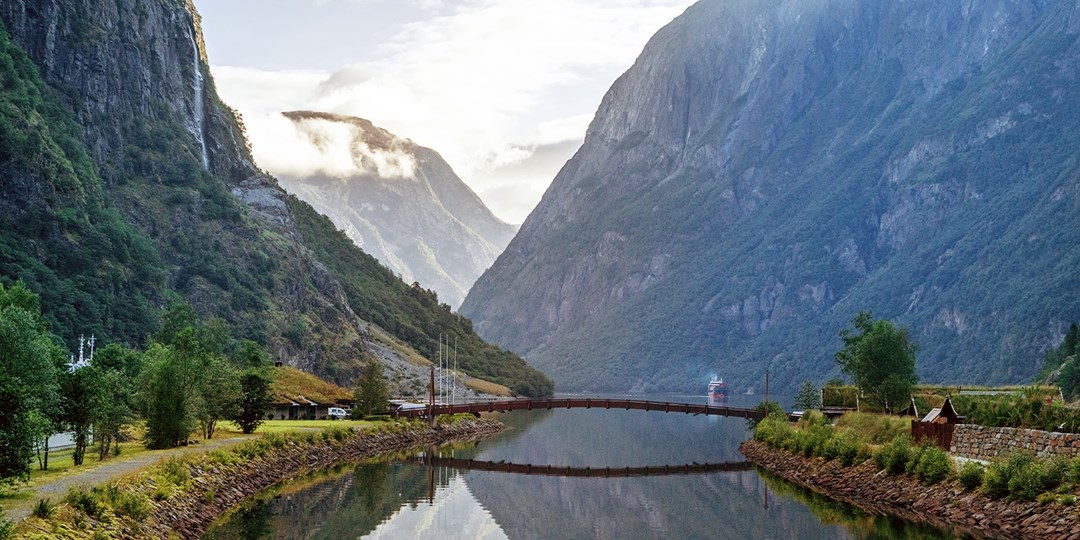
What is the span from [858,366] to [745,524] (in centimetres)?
5138

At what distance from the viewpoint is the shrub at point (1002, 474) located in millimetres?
56219

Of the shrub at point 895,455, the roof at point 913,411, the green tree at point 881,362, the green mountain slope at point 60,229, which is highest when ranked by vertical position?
the green mountain slope at point 60,229

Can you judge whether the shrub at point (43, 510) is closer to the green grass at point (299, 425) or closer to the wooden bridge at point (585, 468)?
the wooden bridge at point (585, 468)

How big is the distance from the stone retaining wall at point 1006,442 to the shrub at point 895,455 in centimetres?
267

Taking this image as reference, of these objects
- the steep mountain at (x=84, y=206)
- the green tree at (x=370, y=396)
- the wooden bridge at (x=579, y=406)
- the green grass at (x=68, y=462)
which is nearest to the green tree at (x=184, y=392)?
the green grass at (x=68, y=462)

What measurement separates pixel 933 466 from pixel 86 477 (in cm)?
4017

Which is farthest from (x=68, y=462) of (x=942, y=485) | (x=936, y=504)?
(x=942, y=485)

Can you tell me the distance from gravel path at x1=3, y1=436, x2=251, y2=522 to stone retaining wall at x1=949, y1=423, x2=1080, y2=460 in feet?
134

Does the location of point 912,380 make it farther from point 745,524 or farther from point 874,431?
point 745,524

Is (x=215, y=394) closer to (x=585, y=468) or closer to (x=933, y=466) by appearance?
(x=585, y=468)

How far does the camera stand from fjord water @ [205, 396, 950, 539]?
194 feet

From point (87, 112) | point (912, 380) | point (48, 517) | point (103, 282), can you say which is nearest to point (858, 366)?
point (912, 380)

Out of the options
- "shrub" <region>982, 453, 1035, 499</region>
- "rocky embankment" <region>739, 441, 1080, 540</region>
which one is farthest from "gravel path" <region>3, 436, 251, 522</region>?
"shrub" <region>982, 453, 1035, 499</region>

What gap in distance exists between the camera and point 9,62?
168500 millimetres
